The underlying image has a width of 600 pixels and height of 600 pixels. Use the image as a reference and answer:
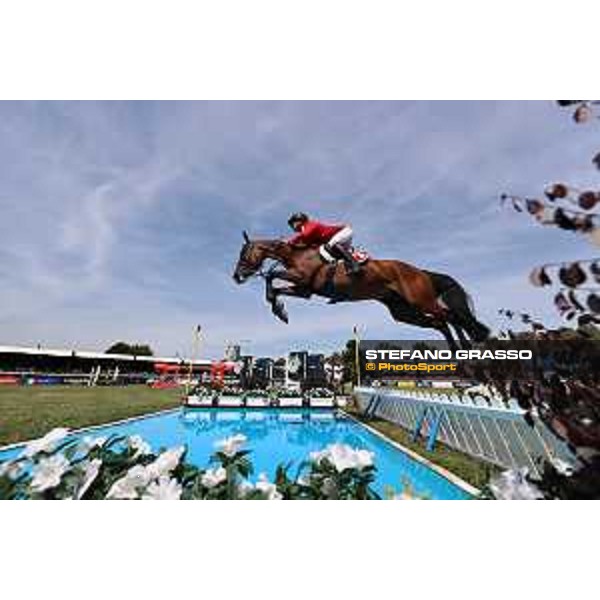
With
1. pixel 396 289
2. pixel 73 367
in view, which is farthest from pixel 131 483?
pixel 73 367

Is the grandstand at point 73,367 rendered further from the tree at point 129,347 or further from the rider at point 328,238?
the rider at point 328,238

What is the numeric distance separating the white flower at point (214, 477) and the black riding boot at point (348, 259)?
11.3 ft

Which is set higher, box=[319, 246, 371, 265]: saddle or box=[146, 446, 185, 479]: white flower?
box=[319, 246, 371, 265]: saddle

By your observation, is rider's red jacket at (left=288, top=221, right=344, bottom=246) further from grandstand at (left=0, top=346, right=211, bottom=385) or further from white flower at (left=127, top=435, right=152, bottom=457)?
grandstand at (left=0, top=346, right=211, bottom=385)

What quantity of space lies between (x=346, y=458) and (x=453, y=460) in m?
2.82

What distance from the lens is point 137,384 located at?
2316cm

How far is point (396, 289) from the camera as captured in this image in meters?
5.68

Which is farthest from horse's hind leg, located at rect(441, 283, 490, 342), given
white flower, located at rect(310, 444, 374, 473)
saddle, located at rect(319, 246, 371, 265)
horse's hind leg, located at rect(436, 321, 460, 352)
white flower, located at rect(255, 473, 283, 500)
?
white flower, located at rect(255, 473, 283, 500)

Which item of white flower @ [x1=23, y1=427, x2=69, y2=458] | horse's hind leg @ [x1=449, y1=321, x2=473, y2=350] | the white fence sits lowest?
white flower @ [x1=23, y1=427, x2=69, y2=458]

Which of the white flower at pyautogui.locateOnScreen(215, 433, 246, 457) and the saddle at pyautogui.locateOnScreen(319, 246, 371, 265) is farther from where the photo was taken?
the saddle at pyautogui.locateOnScreen(319, 246, 371, 265)

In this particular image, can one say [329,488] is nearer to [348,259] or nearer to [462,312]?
[348,259]

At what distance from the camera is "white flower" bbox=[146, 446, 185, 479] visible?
7.86 ft
